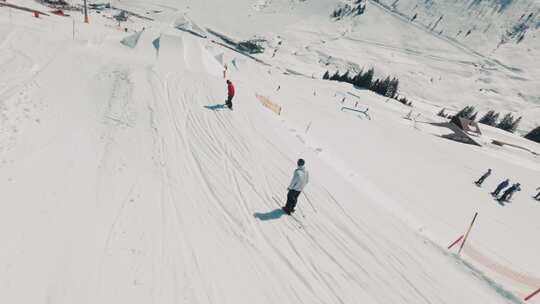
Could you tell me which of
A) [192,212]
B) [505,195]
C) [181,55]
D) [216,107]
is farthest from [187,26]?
[192,212]

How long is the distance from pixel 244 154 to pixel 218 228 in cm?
467

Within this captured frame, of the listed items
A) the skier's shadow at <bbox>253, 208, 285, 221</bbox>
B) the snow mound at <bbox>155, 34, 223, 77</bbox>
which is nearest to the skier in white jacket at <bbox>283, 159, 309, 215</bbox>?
the skier's shadow at <bbox>253, 208, 285, 221</bbox>

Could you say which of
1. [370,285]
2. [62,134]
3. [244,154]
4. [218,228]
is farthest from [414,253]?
[62,134]

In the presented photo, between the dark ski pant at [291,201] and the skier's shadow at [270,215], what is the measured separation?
8.1 inches

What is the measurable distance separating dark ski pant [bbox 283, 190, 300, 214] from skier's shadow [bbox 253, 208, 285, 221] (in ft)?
0.68

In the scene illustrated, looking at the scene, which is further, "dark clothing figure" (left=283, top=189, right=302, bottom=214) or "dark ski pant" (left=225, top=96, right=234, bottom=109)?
"dark ski pant" (left=225, top=96, right=234, bottom=109)

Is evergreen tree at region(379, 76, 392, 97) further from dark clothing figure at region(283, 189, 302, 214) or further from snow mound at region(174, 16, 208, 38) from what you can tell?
dark clothing figure at region(283, 189, 302, 214)

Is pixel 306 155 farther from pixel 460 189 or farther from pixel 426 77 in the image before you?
pixel 426 77

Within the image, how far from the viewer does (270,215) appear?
7.97m

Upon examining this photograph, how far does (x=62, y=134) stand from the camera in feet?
32.1

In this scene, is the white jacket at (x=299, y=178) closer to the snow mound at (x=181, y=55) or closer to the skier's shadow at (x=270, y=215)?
the skier's shadow at (x=270, y=215)

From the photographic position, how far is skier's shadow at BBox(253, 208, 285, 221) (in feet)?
25.5

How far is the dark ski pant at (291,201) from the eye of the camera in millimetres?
Answer: 7902

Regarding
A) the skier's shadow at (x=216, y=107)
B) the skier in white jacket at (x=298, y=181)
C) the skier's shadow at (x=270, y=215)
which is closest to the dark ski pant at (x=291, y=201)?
the skier in white jacket at (x=298, y=181)
